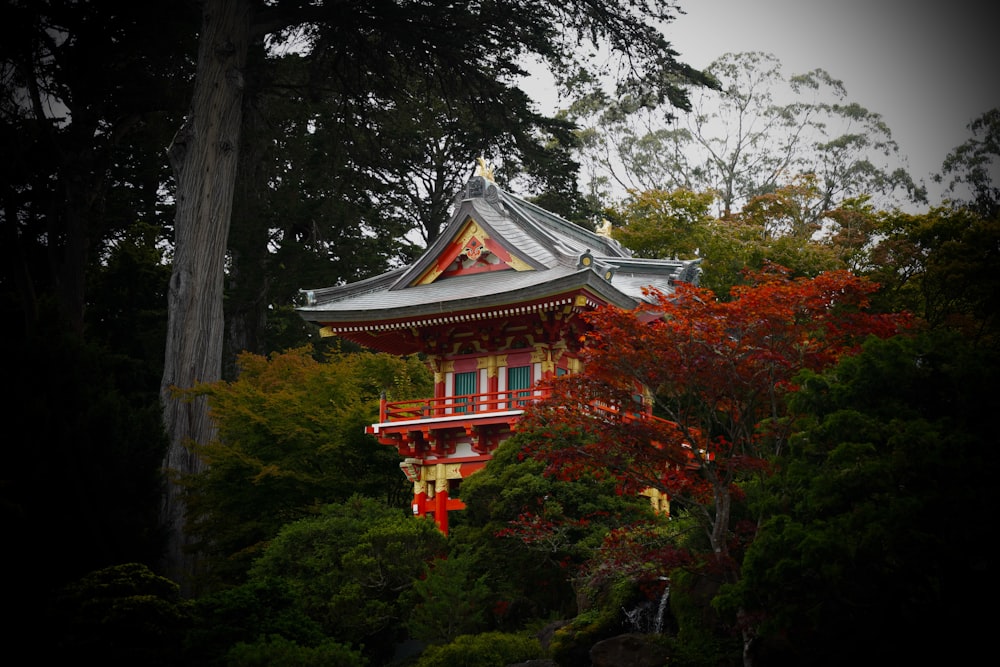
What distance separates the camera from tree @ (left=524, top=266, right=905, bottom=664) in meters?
14.4

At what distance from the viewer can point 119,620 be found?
13.1 m

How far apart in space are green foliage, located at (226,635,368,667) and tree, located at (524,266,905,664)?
3.97 meters

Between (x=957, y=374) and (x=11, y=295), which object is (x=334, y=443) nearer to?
(x=11, y=295)

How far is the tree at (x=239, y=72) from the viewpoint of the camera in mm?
21656

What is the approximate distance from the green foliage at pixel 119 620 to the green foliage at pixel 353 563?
3703mm

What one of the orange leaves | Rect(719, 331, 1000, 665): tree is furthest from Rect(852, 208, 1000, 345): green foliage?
Rect(719, 331, 1000, 665): tree

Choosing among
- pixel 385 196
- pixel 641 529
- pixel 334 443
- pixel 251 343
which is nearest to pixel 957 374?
pixel 641 529

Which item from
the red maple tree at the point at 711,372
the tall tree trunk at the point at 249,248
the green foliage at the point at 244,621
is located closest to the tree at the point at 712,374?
the red maple tree at the point at 711,372

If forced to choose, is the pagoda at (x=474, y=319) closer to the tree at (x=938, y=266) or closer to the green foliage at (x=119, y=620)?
the tree at (x=938, y=266)

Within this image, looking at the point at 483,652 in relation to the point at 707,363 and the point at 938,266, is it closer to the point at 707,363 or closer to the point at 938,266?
the point at 707,363

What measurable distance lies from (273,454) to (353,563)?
4.30m

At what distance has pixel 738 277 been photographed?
Result: 96.2ft

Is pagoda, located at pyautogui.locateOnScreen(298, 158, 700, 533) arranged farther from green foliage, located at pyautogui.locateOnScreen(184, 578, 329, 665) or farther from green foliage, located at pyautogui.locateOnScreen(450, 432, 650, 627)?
green foliage, located at pyautogui.locateOnScreen(184, 578, 329, 665)

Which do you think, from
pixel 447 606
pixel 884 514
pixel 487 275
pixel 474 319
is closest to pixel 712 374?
pixel 884 514
